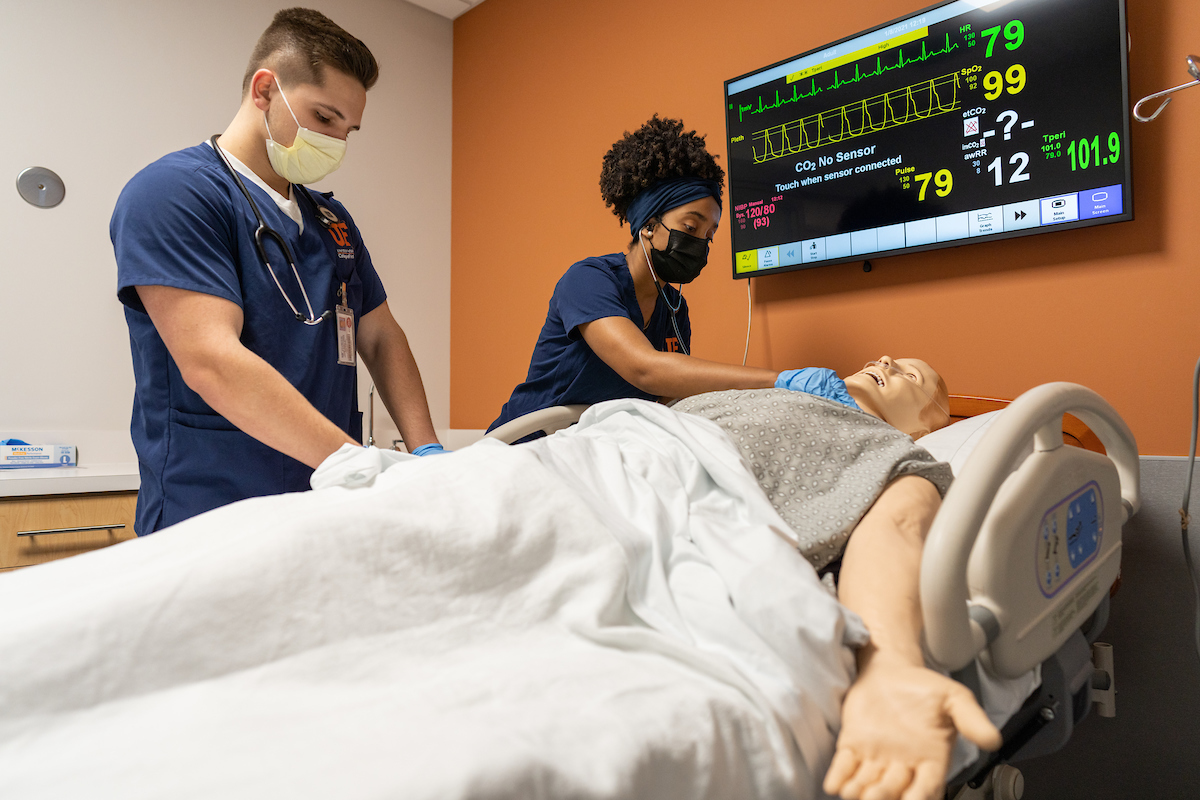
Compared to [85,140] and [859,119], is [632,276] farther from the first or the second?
[85,140]

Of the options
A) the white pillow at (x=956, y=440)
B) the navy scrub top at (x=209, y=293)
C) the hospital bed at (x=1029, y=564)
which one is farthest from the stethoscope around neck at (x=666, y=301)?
the hospital bed at (x=1029, y=564)

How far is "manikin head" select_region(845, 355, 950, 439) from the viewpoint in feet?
4.69

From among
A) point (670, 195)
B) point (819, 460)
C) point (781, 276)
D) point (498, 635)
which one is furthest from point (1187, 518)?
point (498, 635)

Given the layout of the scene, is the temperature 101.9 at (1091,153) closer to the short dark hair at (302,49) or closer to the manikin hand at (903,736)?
the manikin hand at (903,736)

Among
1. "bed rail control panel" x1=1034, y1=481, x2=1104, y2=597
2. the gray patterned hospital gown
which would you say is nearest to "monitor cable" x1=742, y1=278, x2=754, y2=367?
the gray patterned hospital gown

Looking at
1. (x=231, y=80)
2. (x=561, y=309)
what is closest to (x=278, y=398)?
(x=561, y=309)

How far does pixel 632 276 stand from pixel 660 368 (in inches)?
15.3

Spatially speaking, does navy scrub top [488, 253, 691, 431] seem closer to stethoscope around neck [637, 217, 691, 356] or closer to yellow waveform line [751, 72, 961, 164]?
stethoscope around neck [637, 217, 691, 356]

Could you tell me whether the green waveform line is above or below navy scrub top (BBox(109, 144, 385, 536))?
above

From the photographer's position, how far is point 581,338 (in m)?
1.82

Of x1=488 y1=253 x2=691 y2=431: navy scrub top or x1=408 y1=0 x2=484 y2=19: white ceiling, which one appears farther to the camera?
x1=408 y1=0 x2=484 y2=19: white ceiling

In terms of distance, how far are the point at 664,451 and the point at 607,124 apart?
2.08 metres

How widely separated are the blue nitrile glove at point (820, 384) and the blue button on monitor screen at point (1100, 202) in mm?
707

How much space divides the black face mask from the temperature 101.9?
2.67ft
